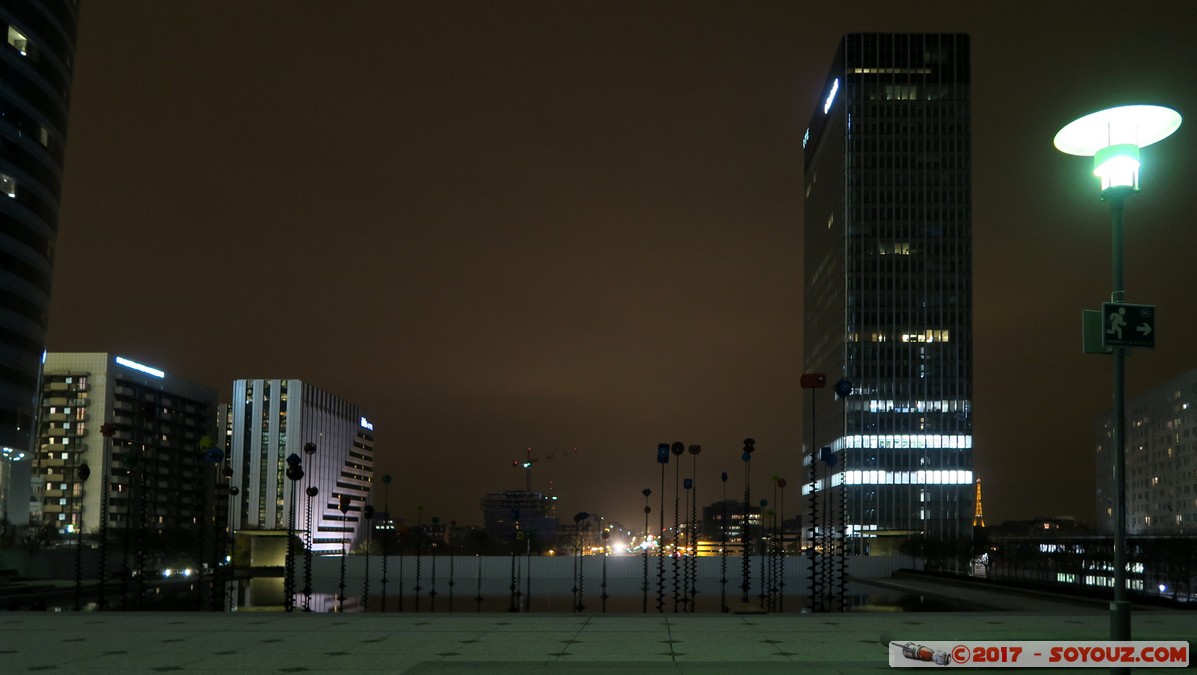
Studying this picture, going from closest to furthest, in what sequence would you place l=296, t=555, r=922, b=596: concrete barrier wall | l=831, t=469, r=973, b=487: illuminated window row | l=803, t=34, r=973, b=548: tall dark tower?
l=296, t=555, r=922, b=596: concrete barrier wall → l=831, t=469, r=973, b=487: illuminated window row → l=803, t=34, r=973, b=548: tall dark tower

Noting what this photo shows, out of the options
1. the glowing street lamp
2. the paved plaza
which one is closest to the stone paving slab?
the paved plaza

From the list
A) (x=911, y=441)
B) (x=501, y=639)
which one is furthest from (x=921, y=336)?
(x=501, y=639)

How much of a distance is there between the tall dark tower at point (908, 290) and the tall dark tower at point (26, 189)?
12721 cm

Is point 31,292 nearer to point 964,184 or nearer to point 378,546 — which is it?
point 378,546

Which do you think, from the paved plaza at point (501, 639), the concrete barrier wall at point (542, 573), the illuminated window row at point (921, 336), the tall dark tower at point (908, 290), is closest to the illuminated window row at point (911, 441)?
the tall dark tower at point (908, 290)

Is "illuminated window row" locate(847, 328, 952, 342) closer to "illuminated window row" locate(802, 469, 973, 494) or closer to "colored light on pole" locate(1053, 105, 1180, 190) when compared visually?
"illuminated window row" locate(802, 469, 973, 494)

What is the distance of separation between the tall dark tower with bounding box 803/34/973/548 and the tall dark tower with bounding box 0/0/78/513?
127 meters

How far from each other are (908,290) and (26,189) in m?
139

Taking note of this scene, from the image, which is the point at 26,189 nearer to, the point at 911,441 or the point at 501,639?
the point at 501,639

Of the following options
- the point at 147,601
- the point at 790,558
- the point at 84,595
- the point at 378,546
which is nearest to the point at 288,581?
the point at 147,601

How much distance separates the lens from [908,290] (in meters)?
189

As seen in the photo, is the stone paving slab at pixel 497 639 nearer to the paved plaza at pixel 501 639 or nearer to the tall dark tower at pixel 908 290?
the paved plaza at pixel 501 639

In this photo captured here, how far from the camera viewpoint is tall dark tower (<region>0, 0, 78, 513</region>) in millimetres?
90562

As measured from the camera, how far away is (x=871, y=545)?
18462cm
